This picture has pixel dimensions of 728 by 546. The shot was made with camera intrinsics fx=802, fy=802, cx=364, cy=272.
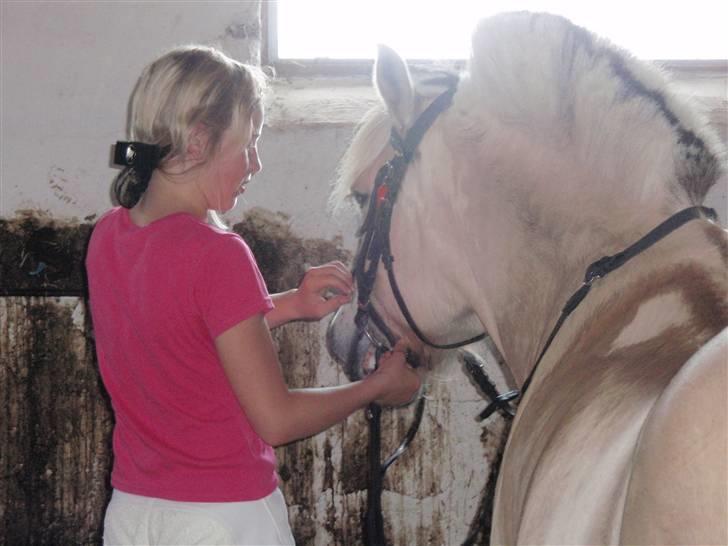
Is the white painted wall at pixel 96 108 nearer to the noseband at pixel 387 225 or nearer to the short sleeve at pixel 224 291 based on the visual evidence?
the noseband at pixel 387 225

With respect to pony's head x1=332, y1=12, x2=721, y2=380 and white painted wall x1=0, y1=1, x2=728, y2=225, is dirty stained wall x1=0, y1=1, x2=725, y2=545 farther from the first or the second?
pony's head x1=332, y1=12, x2=721, y2=380

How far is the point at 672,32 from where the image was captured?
2.27 metres

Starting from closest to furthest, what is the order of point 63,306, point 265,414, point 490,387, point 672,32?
1. point 265,414
2. point 490,387
3. point 63,306
4. point 672,32

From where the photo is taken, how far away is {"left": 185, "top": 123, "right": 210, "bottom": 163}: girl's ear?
984 millimetres

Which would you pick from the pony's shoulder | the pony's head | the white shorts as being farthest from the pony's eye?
the pony's shoulder

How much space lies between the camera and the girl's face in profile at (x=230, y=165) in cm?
101

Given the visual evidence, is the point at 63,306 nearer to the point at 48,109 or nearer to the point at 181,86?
the point at 48,109

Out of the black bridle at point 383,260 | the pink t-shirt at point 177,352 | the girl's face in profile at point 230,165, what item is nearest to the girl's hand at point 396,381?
the black bridle at point 383,260

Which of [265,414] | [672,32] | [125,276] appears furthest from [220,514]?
[672,32]

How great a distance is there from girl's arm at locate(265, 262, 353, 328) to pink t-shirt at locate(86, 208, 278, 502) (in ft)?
0.90

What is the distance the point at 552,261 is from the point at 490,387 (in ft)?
1.31

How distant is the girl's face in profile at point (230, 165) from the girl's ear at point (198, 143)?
2 cm

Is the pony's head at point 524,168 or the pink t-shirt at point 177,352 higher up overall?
the pony's head at point 524,168

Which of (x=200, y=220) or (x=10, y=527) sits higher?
(x=200, y=220)
